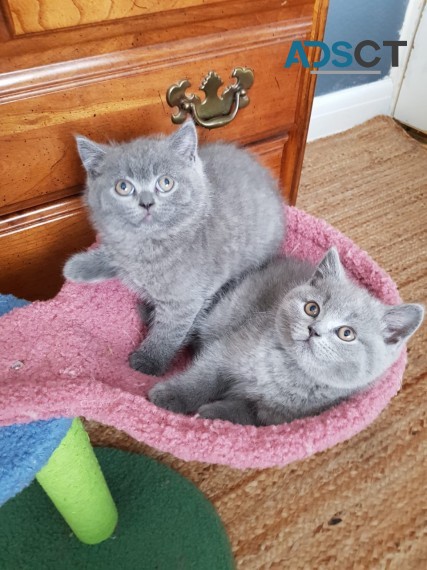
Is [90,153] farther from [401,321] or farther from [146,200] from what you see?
[401,321]

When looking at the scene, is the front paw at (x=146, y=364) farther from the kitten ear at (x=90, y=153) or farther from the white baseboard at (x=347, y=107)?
the white baseboard at (x=347, y=107)

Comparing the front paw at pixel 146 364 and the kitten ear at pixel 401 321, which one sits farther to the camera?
the front paw at pixel 146 364

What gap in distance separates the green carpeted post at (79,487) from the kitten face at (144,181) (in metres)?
0.34

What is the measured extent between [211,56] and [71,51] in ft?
0.87

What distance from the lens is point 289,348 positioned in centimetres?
81

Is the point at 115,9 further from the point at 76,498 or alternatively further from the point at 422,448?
the point at 422,448

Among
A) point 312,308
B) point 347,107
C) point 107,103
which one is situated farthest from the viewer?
point 347,107

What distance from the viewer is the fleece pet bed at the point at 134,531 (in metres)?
0.97

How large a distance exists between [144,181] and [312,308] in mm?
347

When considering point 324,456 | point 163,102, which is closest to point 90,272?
point 163,102

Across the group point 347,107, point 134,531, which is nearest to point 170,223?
point 134,531

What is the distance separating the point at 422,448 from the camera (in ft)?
3.76

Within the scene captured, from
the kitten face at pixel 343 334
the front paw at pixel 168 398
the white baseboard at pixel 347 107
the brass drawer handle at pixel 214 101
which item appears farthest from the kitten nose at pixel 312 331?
the white baseboard at pixel 347 107

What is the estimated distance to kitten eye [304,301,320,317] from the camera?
0.79m
